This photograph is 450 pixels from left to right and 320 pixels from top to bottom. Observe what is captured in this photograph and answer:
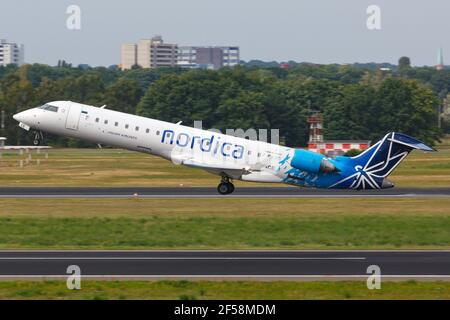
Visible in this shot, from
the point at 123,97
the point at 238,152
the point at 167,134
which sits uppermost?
the point at 123,97

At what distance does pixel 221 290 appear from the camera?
78.0ft

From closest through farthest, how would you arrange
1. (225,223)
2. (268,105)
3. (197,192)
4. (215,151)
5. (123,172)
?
(225,223), (215,151), (197,192), (123,172), (268,105)

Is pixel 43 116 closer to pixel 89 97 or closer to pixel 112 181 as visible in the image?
pixel 112 181

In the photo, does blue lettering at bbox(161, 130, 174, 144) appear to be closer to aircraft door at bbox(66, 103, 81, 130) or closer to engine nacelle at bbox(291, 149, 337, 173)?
aircraft door at bbox(66, 103, 81, 130)

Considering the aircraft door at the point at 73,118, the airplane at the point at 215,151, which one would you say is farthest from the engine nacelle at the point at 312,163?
the aircraft door at the point at 73,118

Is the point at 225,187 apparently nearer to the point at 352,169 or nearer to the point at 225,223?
the point at 352,169

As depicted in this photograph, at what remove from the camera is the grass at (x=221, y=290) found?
75.3 ft

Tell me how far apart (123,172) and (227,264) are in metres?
42.9

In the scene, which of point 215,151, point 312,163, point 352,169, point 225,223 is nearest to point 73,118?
point 215,151

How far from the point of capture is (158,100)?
120 metres

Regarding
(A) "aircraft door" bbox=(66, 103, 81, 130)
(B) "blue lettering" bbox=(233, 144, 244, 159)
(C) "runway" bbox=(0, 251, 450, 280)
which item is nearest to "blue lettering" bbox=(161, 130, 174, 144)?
(B) "blue lettering" bbox=(233, 144, 244, 159)
